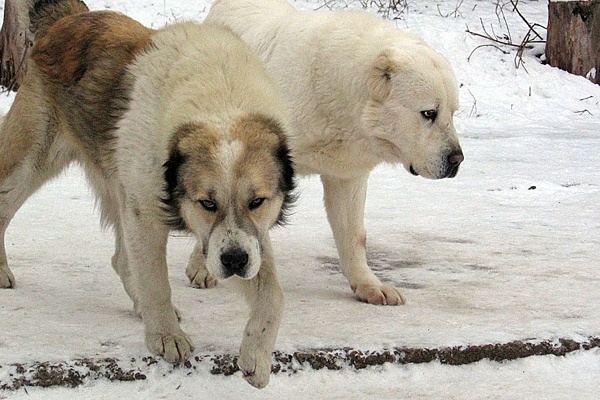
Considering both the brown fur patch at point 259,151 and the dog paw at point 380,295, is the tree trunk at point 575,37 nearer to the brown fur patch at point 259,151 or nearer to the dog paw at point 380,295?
the dog paw at point 380,295

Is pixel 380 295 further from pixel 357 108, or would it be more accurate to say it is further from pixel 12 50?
pixel 12 50

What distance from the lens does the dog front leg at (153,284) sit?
161 inches

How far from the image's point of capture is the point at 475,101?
1243 cm

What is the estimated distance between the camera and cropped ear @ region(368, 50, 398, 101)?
17.1 ft

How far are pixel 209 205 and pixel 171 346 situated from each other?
754mm

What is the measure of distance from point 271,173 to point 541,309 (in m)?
1.97

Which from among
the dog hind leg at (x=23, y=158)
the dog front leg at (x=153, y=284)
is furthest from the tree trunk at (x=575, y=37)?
the dog front leg at (x=153, y=284)

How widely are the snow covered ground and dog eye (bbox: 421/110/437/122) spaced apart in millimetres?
998

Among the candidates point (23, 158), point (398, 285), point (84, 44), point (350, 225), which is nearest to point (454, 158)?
point (350, 225)

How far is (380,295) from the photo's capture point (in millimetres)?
5172

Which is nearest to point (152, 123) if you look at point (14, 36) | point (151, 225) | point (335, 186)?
point (151, 225)

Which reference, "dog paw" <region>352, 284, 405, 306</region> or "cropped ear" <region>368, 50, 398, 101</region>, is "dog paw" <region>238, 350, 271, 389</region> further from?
"cropped ear" <region>368, 50, 398, 101</region>

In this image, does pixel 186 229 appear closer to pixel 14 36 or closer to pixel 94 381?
pixel 94 381

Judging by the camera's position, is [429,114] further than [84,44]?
Yes
